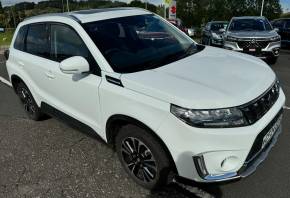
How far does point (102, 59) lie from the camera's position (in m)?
3.42

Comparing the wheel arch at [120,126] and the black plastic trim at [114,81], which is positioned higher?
the black plastic trim at [114,81]

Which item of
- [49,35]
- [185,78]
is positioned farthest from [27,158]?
[185,78]

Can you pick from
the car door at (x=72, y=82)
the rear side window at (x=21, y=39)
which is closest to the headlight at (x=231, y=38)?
the rear side window at (x=21, y=39)

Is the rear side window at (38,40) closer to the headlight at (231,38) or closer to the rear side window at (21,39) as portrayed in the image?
the rear side window at (21,39)

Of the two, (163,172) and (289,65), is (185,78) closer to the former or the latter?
(163,172)

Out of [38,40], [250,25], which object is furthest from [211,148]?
[250,25]

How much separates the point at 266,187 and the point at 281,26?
43.5 ft

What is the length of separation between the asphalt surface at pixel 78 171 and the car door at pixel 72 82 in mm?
437

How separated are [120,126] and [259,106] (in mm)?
1406

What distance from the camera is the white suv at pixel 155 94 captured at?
107 inches

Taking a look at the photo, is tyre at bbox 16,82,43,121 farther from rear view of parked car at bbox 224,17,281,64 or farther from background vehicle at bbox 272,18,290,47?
background vehicle at bbox 272,18,290,47

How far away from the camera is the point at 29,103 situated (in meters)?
5.44

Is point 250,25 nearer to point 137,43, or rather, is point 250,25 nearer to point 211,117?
point 137,43

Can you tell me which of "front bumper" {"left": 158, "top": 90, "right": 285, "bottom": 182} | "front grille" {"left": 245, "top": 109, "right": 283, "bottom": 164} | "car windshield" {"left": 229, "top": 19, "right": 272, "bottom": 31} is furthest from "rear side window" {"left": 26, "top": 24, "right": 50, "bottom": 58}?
"car windshield" {"left": 229, "top": 19, "right": 272, "bottom": 31}
